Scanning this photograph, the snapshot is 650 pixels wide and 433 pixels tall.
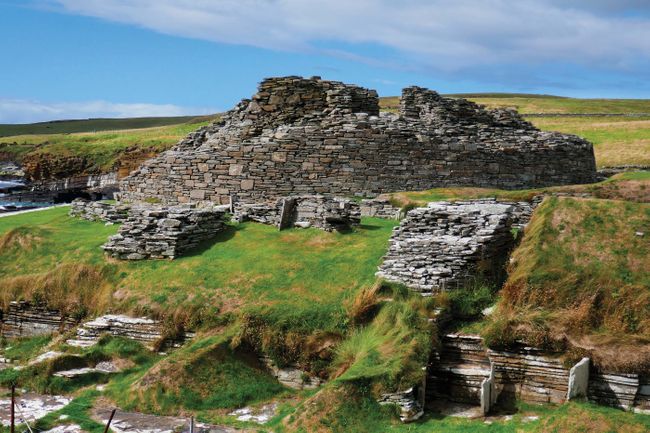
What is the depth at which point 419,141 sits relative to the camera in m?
22.8

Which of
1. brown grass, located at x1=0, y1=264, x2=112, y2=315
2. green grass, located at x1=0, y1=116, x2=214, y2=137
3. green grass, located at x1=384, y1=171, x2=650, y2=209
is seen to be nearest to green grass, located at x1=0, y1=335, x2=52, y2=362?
brown grass, located at x1=0, y1=264, x2=112, y2=315

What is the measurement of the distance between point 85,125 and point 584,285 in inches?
5690

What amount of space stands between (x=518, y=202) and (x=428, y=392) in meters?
8.34

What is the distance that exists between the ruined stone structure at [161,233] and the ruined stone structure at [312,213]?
1.72 meters

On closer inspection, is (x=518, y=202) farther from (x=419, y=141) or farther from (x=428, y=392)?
(x=428, y=392)

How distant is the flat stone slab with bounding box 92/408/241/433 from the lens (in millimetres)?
12272

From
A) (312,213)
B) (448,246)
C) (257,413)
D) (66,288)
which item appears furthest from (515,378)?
(66,288)

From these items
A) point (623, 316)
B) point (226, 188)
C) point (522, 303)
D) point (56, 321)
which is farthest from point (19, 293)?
point (623, 316)

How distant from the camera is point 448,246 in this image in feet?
49.7

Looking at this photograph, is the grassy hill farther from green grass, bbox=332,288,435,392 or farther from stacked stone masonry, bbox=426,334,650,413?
stacked stone masonry, bbox=426,334,650,413

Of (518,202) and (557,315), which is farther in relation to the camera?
(518,202)

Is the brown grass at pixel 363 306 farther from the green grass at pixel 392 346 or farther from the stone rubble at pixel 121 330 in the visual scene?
the stone rubble at pixel 121 330

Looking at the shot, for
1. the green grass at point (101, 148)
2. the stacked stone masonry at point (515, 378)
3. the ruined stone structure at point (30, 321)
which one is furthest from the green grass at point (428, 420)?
the green grass at point (101, 148)

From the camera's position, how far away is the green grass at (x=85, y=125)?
445ft
